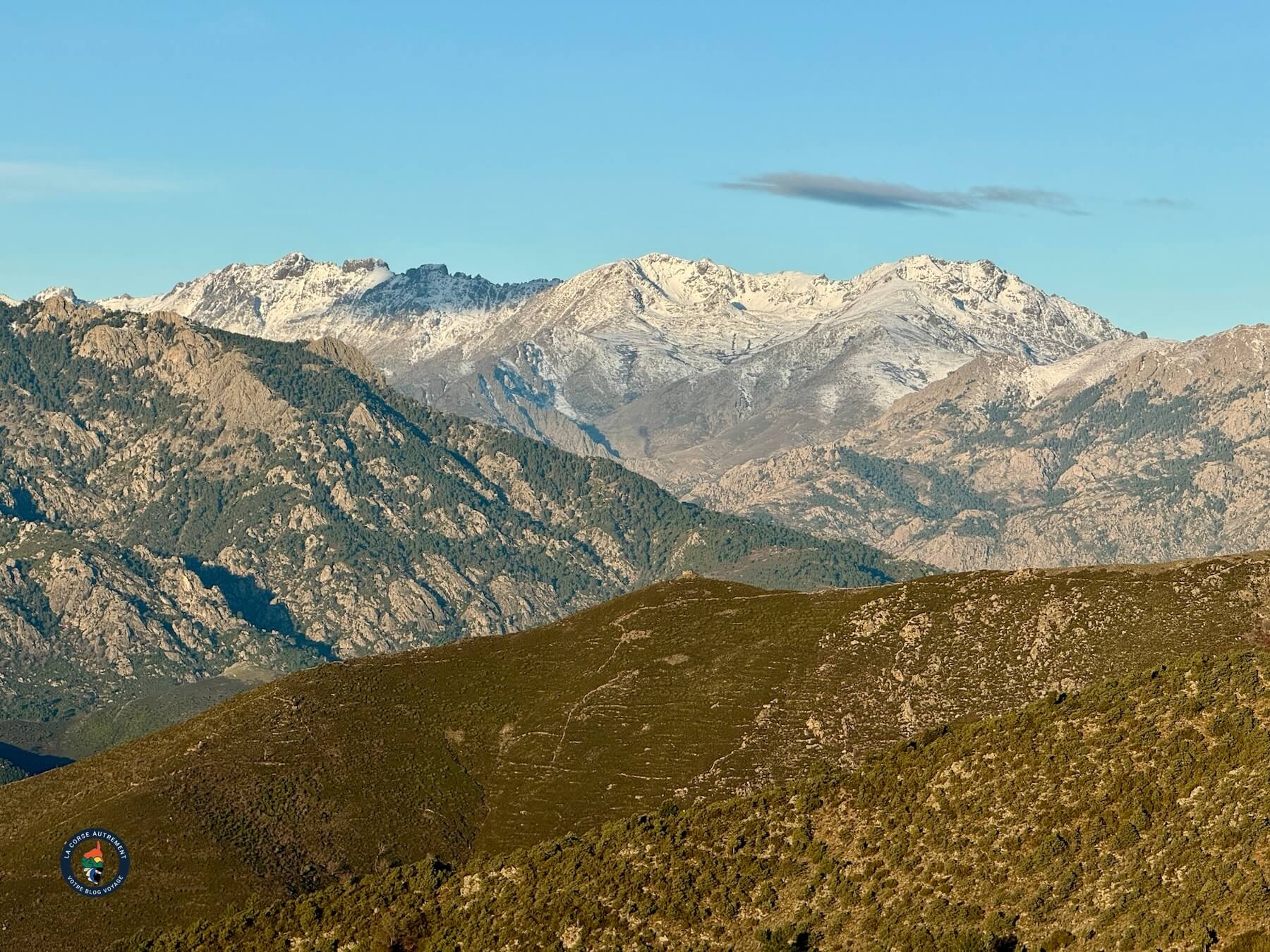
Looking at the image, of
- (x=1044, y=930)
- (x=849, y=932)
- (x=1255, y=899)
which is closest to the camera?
(x=1255, y=899)

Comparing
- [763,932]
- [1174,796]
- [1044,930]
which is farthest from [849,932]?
[1174,796]

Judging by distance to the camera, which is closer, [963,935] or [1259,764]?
[963,935]

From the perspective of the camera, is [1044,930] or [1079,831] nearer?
[1044,930]

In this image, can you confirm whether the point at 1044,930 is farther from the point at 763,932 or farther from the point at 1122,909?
the point at 763,932

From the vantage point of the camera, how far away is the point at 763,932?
196 metres

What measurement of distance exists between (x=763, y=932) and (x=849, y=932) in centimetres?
858

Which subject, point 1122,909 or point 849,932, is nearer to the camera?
point 1122,909

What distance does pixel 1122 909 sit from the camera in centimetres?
17862

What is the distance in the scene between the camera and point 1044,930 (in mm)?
181750

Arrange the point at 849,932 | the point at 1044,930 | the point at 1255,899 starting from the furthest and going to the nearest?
the point at 849,932 < the point at 1044,930 < the point at 1255,899

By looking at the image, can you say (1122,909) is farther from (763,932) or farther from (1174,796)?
(763,932)

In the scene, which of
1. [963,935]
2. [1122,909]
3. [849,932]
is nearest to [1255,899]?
[1122,909]

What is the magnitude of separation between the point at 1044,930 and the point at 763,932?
95.5 feet

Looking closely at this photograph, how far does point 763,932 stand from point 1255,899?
1957 inches
